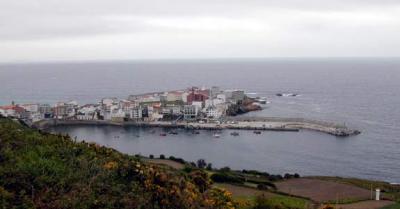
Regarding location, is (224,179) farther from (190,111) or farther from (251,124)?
(190,111)

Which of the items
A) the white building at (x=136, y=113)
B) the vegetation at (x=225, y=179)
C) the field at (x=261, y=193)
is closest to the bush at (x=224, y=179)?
the vegetation at (x=225, y=179)

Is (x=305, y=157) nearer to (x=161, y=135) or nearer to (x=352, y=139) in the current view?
(x=352, y=139)

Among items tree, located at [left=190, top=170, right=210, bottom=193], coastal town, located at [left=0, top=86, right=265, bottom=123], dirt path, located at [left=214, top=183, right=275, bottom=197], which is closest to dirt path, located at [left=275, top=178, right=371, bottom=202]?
dirt path, located at [left=214, top=183, right=275, bottom=197]

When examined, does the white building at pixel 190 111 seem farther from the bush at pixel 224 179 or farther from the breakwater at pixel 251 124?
the bush at pixel 224 179

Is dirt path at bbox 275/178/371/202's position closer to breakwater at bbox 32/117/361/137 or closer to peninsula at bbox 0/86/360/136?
breakwater at bbox 32/117/361/137

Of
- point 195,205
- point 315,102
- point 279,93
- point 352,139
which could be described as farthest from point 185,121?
point 195,205
